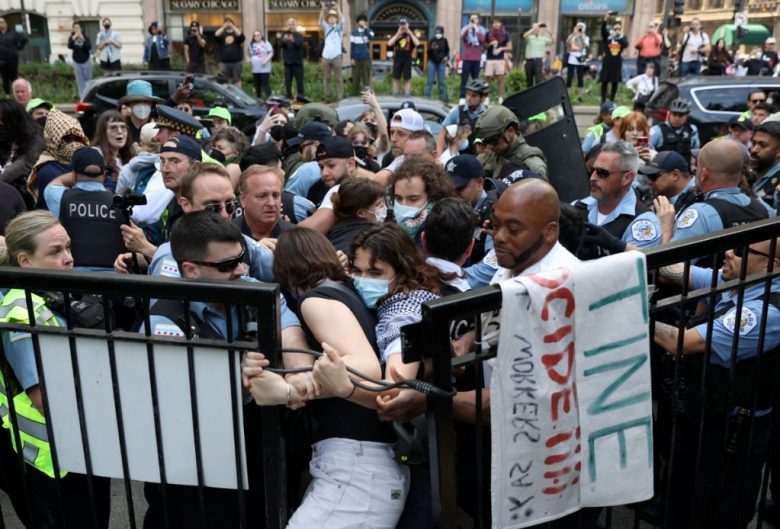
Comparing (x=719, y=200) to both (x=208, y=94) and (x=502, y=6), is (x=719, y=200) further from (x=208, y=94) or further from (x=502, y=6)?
(x=502, y=6)

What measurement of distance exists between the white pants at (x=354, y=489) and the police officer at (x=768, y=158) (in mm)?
4218

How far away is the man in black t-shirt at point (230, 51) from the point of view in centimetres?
1759

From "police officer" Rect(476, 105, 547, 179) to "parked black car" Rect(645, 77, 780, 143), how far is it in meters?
6.31

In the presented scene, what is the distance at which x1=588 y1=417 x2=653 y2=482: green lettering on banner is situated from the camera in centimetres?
224

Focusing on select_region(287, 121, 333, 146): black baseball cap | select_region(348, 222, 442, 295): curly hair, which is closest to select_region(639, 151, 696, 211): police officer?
select_region(287, 121, 333, 146): black baseball cap

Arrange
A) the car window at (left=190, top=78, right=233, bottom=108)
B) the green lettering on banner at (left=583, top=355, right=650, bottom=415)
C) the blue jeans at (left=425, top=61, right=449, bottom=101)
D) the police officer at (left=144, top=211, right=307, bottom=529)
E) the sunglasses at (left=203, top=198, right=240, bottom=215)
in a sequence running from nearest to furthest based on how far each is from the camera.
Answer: the green lettering on banner at (left=583, top=355, right=650, bottom=415)
the police officer at (left=144, top=211, right=307, bottom=529)
the sunglasses at (left=203, top=198, right=240, bottom=215)
the car window at (left=190, top=78, right=233, bottom=108)
the blue jeans at (left=425, top=61, right=449, bottom=101)

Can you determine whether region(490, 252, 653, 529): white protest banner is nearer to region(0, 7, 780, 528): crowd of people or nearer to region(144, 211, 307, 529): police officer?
region(0, 7, 780, 528): crowd of people

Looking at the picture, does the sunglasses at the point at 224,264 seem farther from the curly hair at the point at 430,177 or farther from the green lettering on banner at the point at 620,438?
the curly hair at the point at 430,177

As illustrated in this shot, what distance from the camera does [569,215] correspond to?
334cm

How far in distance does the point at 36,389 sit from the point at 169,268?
96cm

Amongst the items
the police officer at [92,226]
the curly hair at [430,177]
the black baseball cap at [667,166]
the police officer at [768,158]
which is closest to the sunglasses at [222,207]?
the police officer at [92,226]

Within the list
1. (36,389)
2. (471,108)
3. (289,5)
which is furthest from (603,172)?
(289,5)

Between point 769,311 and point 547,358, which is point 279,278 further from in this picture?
point 769,311

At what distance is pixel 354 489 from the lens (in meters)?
2.40
